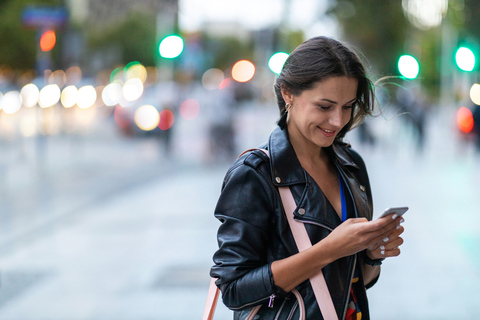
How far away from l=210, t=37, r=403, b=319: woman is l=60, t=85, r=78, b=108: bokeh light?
35.5 meters

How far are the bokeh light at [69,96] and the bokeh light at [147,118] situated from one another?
15.2 metres

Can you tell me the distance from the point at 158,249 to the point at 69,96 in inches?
1259

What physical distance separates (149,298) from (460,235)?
4.19 m

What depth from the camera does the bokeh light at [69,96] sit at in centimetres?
3678

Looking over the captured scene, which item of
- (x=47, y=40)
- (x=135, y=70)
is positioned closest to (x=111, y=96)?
(x=135, y=70)

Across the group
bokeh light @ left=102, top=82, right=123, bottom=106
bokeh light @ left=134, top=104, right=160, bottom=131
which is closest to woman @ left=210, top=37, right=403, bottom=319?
bokeh light @ left=134, top=104, right=160, bottom=131

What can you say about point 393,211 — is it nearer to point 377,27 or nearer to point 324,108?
point 324,108

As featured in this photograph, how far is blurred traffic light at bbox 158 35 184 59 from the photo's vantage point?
11117 millimetres

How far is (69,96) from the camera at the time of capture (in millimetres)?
37625

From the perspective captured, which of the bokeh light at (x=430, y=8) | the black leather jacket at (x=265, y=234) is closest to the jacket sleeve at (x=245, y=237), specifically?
the black leather jacket at (x=265, y=234)

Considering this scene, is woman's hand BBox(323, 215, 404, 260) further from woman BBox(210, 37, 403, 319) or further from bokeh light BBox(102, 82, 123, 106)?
bokeh light BBox(102, 82, 123, 106)

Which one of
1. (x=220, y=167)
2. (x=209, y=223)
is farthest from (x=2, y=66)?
(x=209, y=223)

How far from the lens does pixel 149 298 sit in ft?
18.7

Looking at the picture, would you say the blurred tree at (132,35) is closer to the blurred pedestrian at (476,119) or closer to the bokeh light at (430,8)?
the blurred pedestrian at (476,119)
